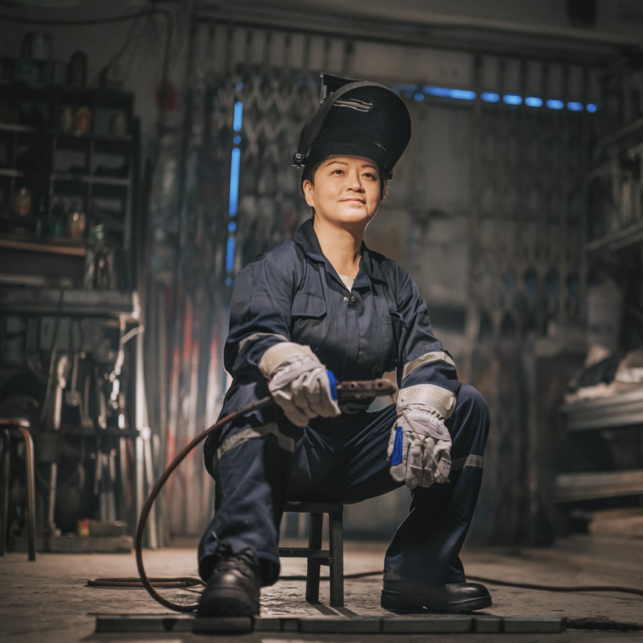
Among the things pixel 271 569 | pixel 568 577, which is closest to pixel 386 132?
pixel 271 569

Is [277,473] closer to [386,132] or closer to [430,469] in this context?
[430,469]

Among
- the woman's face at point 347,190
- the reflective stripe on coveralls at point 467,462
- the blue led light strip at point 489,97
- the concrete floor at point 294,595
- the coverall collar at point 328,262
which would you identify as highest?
the blue led light strip at point 489,97

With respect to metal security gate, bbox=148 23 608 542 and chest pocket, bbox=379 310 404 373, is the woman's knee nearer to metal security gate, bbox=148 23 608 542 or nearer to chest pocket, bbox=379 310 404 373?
chest pocket, bbox=379 310 404 373

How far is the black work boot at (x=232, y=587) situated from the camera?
1.55 m

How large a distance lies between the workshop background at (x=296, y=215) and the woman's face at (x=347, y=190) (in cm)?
236

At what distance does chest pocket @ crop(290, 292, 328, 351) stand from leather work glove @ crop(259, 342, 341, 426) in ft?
0.89

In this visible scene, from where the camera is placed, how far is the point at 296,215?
18.2 feet

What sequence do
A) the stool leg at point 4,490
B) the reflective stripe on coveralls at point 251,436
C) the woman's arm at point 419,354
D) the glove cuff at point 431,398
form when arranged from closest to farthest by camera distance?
1. the reflective stripe on coveralls at point 251,436
2. the glove cuff at point 431,398
3. the woman's arm at point 419,354
4. the stool leg at point 4,490

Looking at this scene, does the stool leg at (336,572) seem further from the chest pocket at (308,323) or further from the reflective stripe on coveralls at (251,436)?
the chest pocket at (308,323)

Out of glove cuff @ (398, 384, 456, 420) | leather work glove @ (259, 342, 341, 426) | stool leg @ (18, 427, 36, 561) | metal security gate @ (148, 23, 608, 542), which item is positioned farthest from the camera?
metal security gate @ (148, 23, 608, 542)

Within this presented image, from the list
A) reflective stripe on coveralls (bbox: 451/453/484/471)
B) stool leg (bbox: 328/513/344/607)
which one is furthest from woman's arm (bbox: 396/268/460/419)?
stool leg (bbox: 328/513/344/607)

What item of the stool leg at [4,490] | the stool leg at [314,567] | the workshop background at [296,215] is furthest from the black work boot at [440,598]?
the workshop background at [296,215]

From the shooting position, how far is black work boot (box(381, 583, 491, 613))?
1.90 m

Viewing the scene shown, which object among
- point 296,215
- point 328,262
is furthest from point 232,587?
point 296,215
